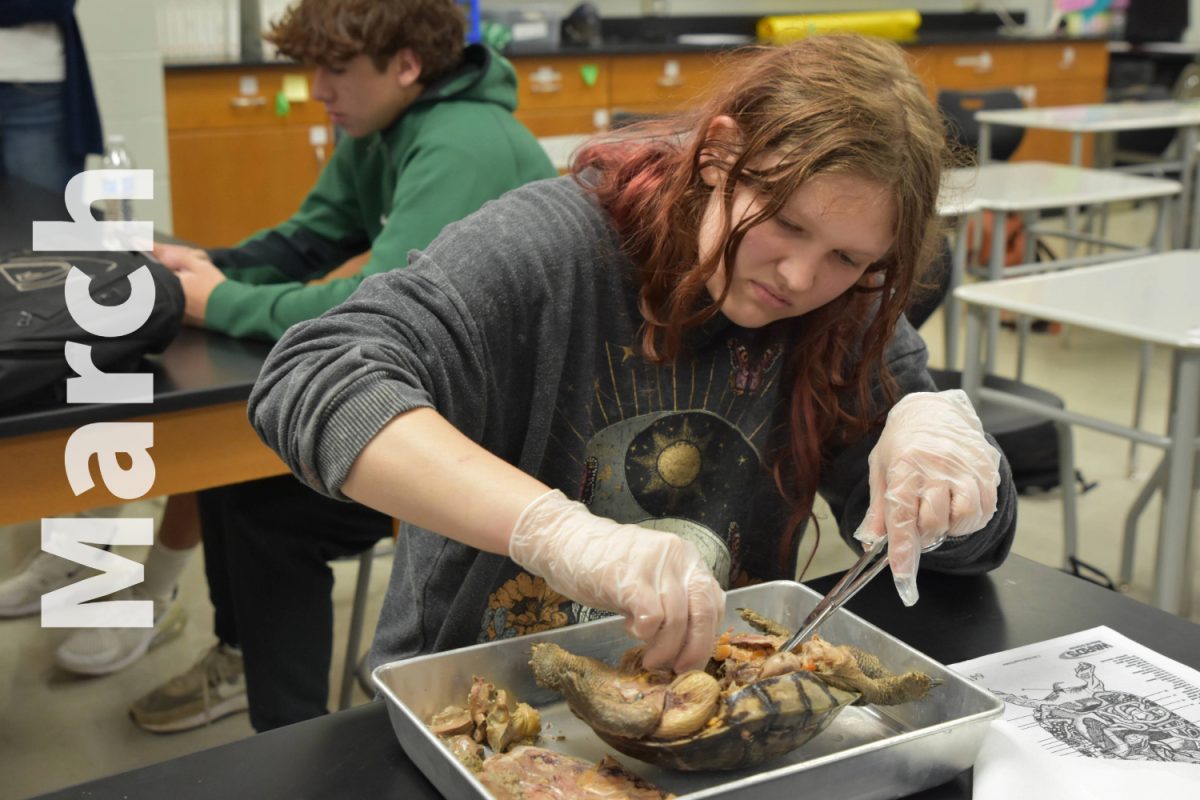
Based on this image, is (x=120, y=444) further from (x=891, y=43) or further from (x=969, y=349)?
(x=969, y=349)

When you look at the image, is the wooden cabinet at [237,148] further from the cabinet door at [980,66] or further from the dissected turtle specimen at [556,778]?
the dissected turtle specimen at [556,778]

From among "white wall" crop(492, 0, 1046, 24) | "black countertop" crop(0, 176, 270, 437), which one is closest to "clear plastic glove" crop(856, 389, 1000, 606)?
"black countertop" crop(0, 176, 270, 437)

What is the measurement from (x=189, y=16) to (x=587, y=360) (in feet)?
12.1

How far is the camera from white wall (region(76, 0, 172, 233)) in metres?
3.32

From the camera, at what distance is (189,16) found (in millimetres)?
4199

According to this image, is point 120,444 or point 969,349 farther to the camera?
point 969,349

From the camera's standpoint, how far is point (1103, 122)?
13.8 feet

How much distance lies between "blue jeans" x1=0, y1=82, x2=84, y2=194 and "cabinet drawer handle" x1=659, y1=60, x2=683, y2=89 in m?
3.34

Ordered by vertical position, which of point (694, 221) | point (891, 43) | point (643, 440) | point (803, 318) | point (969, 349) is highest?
point (891, 43)

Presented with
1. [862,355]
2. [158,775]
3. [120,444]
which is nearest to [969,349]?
[862,355]

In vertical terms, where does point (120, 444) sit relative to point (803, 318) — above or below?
below

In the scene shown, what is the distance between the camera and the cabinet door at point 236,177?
430 centimetres

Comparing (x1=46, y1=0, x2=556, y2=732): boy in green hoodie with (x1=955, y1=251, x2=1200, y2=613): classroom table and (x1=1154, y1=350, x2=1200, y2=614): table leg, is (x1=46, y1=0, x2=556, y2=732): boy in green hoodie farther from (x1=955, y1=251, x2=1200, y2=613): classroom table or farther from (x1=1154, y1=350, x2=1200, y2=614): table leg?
(x1=1154, y1=350, x2=1200, y2=614): table leg

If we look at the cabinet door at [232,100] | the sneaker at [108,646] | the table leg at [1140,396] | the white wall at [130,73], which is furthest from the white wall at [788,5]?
the sneaker at [108,646]
